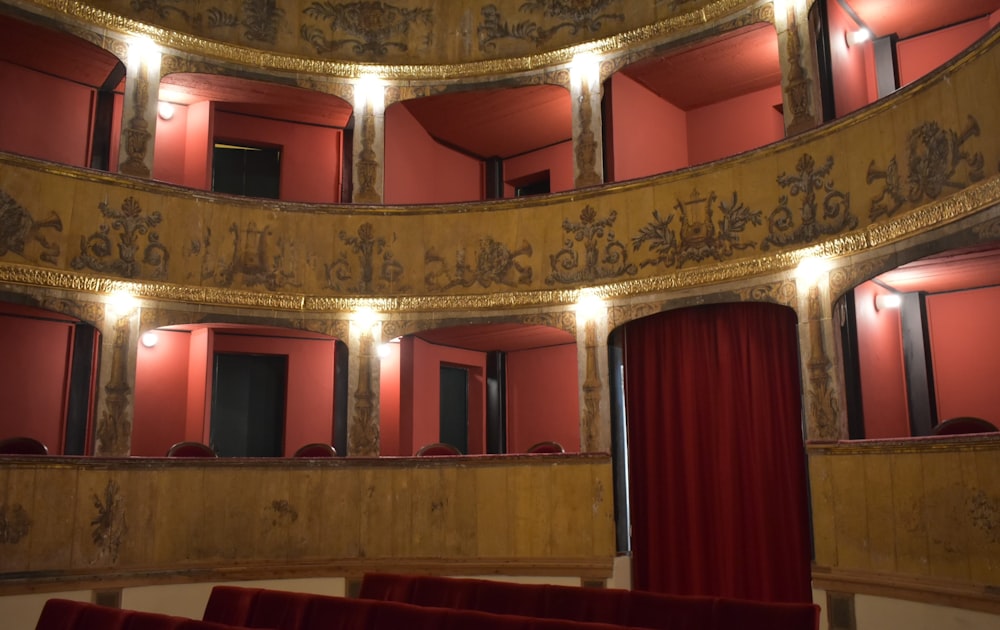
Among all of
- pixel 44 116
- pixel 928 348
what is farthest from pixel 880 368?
pixel 44 116

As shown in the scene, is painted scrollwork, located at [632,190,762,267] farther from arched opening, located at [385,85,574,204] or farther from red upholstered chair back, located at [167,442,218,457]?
red upholstered chair back, located at [167,442,218,457]

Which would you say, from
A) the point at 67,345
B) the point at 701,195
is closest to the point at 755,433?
the point at 701,195

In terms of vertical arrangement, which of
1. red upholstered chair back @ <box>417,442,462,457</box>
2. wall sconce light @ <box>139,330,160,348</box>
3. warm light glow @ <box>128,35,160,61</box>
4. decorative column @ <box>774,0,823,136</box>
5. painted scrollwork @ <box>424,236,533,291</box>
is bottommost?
red upholstered chair back @ <box>417,442,462,457</box>

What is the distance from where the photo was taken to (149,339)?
1152 centimetres

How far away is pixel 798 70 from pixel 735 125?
9.29ft

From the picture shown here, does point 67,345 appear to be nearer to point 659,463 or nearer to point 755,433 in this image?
point 659,463

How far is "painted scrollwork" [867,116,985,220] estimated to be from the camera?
22.7 ft

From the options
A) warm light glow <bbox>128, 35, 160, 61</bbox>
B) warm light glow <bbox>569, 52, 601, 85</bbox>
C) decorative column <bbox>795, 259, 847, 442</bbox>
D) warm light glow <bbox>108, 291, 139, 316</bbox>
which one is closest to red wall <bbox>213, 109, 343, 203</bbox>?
warm light glow <bbox>128, 35, 160, 61</bbox>

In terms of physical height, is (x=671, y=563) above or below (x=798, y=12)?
below

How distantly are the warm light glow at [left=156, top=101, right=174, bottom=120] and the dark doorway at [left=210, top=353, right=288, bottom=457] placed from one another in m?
3.14

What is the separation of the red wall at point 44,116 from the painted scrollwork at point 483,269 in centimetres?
446

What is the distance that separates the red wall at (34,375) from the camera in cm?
1052

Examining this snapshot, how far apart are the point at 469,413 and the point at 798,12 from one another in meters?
7.20

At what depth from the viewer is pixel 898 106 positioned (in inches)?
302
